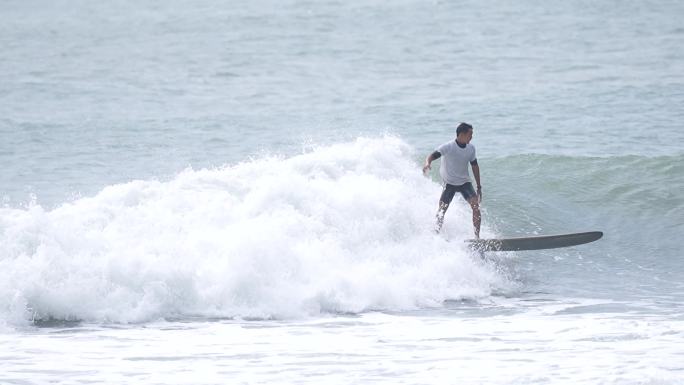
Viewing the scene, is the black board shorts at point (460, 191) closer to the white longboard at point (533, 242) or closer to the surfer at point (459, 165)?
the surfer at point (459, 165)

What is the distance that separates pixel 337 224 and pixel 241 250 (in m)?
1.76

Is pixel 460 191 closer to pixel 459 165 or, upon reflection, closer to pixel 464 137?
pixel 459 165

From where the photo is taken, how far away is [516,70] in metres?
28.3

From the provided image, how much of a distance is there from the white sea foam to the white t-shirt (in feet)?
2.94

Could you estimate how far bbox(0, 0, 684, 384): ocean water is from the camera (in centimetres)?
905

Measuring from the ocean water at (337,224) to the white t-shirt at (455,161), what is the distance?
0.90 m

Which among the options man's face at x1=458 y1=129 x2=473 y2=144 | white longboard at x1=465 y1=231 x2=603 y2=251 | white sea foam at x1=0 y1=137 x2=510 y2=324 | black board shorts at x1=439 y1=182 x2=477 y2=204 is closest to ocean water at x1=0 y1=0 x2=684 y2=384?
white sea foam at x1=0 y1=137 x2=510 y2=324

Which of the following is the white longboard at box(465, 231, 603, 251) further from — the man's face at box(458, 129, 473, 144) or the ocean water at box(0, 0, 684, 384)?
the man's face at box(458, 129, 473, 144)

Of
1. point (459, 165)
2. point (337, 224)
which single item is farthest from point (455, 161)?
point (337, 224)

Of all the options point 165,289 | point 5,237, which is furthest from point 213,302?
point 5,237

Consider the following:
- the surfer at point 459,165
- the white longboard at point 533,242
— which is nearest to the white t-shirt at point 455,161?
the surfer at point 459,165

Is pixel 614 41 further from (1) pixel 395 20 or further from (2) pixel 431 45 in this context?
(1) pixel 395 20

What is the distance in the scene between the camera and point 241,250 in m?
11.4

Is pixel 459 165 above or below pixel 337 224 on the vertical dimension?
above
